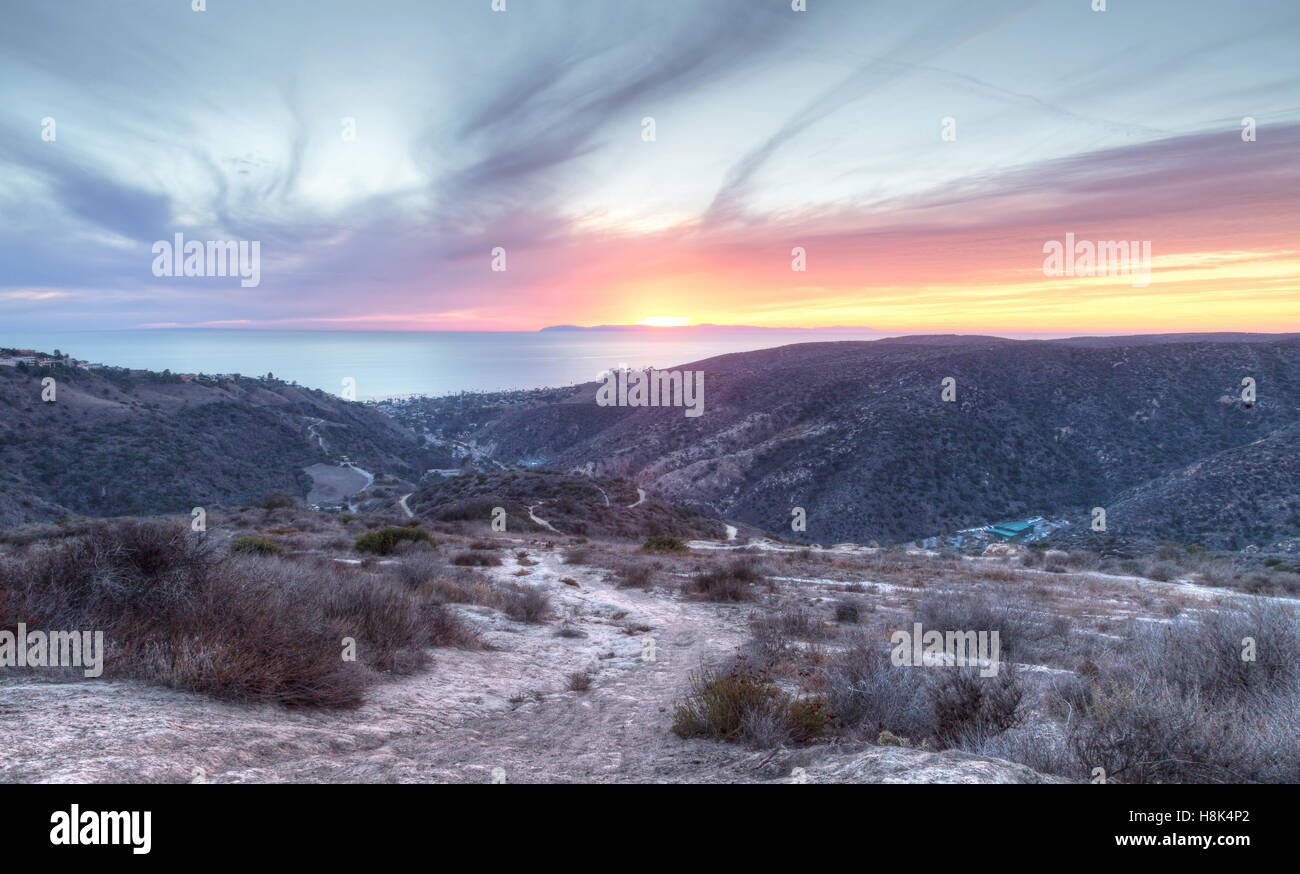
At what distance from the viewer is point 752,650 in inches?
298

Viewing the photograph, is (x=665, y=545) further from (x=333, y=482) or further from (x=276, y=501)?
(x=333, y=482)

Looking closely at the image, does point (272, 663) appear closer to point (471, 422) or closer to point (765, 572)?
point (765, 572)

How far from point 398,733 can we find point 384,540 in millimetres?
12029

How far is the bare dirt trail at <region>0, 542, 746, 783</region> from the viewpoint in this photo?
3.12 m

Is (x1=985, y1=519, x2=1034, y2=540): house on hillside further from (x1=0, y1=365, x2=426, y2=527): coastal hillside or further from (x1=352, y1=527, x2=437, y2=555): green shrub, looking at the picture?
(x1=0, y1=365, x2=426, y2=527): coastal hillside

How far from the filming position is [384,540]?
50.2 feet

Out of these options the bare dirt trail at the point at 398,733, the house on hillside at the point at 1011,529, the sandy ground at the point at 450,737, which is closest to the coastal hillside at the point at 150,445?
the sandy ground at the point at 450,737

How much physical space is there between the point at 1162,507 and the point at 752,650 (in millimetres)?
36414

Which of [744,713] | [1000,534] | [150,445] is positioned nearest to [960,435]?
[1000,534]

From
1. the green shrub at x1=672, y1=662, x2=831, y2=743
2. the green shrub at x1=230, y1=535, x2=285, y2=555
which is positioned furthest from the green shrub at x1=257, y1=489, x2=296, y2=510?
the green shrub at x1=672, y1=662, x2=831, y2=743

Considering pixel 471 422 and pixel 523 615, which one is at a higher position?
pixel 471 422

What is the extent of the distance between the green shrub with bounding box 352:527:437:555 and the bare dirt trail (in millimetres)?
9260

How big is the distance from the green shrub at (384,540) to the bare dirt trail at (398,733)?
30.4 feet
